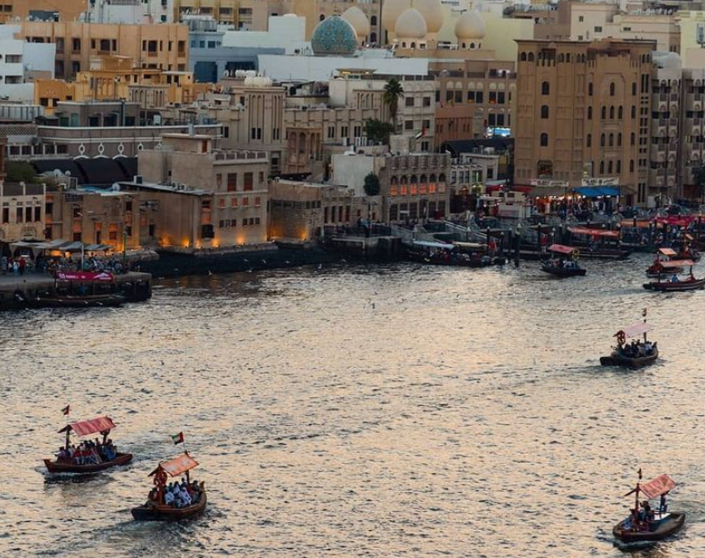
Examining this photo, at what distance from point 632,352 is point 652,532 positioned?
33780 millimetres

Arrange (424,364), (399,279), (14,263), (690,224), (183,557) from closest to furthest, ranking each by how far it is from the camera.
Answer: (183,557)
(424,364)
(14,263)
(399,279)
(690,224)

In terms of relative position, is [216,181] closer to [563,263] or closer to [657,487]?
[563,263]

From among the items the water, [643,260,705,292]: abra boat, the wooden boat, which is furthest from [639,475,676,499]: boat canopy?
[643,260,705,292]: abra boat

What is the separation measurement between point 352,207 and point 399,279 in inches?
762

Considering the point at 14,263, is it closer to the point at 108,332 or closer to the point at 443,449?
the point at 108,332

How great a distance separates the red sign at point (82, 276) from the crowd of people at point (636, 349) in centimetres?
3157

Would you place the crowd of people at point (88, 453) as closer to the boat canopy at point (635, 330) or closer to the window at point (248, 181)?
the boat canopy at point (635, 330)

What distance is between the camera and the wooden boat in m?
143

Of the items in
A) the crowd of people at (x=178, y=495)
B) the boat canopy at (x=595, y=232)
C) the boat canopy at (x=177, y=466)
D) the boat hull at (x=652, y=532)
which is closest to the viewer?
the boat hull at (x=652, y=532)

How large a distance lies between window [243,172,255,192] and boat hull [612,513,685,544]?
2977 inches

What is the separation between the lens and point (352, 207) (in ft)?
587

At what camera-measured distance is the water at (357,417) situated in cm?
9619

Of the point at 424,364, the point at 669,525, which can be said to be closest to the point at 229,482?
the point at 669,525

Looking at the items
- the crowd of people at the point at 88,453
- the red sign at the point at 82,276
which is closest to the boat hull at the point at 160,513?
the crowd of people at the point at 88,453
